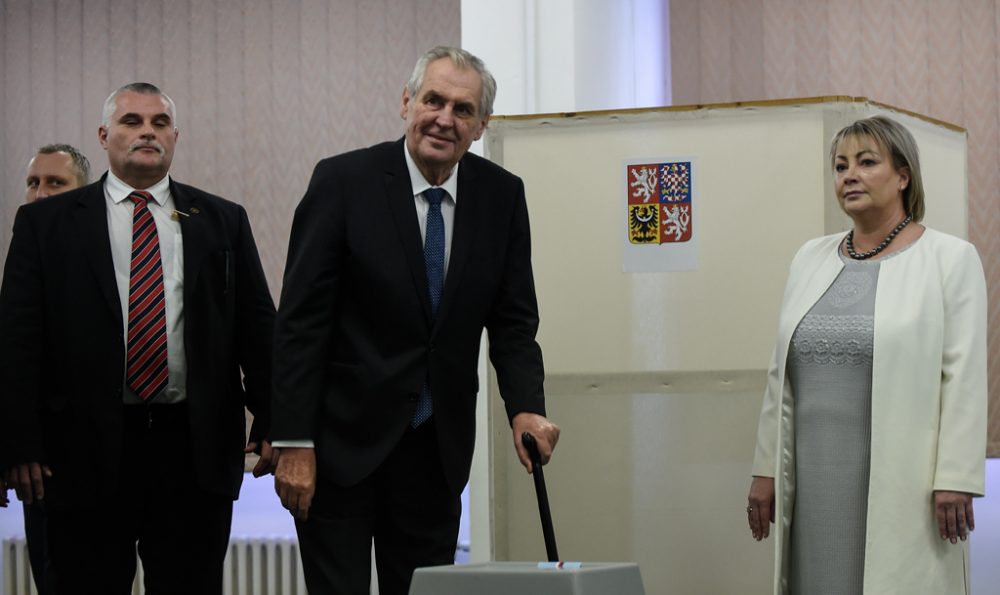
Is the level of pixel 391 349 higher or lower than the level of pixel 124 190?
lower

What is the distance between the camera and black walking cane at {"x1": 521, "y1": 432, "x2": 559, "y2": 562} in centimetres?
189

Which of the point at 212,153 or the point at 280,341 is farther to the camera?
the point at 212,153

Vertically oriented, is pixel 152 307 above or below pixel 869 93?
below

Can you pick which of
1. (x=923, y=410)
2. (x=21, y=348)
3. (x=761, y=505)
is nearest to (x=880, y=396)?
(x=923, y=410)

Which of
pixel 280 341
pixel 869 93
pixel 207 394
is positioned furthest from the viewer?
pixel 869 93

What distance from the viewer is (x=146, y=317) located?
2.38 m

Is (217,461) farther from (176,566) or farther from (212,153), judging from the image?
(212,153)

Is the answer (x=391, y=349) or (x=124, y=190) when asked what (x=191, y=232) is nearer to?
(x=124, y=190)

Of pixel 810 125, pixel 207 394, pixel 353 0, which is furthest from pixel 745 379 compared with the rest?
pixel 353 0

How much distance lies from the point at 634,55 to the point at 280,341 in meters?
2.39

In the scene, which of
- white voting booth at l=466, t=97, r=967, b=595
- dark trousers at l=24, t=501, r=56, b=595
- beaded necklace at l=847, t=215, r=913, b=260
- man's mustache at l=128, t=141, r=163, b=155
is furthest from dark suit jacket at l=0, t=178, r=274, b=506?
beaded necklace at l=847, t=215, r=913, b=260

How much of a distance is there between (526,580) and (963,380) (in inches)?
44.3

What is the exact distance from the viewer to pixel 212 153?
451 cm

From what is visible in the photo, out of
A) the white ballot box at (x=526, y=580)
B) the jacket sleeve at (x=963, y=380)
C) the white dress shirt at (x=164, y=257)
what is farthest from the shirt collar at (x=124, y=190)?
the jacket sleeve at (x=963, y=380)
